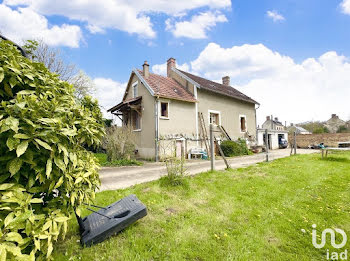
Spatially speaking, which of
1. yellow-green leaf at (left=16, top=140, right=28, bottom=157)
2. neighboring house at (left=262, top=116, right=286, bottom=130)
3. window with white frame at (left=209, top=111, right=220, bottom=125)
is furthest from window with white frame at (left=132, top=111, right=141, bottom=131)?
neighboring house at (left=262, top=116, right=286, bottom=130)

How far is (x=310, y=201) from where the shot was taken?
12.3ft

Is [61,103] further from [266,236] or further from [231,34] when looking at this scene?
[231,34]

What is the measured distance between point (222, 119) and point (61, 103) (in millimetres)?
15144

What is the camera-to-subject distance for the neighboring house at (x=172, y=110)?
11773 mm

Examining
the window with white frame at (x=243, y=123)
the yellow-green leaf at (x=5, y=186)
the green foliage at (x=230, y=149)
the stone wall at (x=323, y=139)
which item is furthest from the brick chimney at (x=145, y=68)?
the stone wall at (x=323, y=139)

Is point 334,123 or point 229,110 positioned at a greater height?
point 334,123

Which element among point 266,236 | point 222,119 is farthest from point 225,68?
point 266,236

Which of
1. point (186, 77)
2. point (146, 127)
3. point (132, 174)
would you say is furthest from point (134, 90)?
point (132, 174)

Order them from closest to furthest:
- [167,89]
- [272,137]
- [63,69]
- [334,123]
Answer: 1. [167,89]
2. [63,69]
3. [272,137]
4. [334,123]

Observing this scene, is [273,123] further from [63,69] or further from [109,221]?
[109,221]

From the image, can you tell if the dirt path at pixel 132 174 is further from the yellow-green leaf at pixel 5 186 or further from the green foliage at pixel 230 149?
the green foliage at pixel 230 149

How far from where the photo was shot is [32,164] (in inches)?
52.4

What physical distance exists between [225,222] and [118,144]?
8.53 metres

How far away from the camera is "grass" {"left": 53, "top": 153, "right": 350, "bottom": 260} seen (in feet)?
6.80
